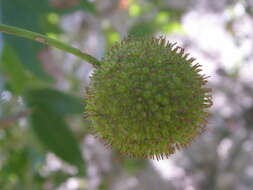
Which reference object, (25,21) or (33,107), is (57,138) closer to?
(33,107)

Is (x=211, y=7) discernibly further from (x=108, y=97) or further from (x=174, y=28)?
(x=108, y=97)

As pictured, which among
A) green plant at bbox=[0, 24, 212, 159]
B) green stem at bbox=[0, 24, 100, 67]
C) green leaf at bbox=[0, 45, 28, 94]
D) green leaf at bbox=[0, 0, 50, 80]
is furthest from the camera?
green leaf at bbox=[0, 45, 28, 94]

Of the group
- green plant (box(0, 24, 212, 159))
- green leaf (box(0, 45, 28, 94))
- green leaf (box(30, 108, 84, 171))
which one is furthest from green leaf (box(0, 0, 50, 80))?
green plant (box(0, 24, 212, 159))

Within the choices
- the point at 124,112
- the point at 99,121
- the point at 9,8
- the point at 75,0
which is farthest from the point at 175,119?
the point at 75,0

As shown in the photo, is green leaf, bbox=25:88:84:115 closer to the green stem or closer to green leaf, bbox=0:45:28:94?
green leaf, bbox=0:45:28:94

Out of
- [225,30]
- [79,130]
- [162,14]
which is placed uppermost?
[225,30]

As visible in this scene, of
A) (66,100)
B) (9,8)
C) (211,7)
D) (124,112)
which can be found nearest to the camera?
(124,112)

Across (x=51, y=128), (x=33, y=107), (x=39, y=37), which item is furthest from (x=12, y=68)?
(x=39, y=37)

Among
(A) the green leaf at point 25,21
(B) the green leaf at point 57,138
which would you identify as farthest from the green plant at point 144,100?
(B) the green leaf at point 57,138
